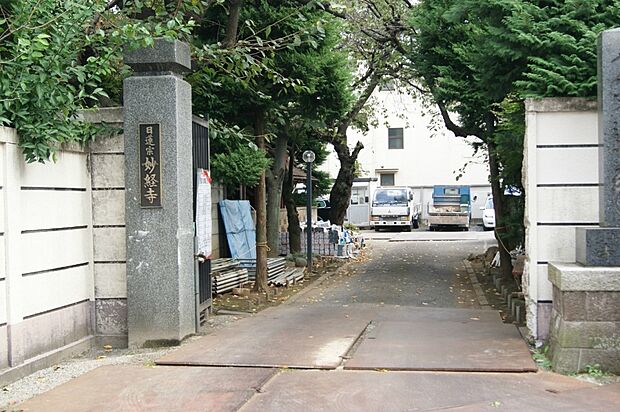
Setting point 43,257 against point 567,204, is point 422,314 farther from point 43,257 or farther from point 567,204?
point 43,257

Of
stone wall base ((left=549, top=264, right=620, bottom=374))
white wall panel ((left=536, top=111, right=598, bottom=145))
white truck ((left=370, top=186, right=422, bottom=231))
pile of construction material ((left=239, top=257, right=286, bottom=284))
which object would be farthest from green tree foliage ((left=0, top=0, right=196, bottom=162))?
white truck ((left=370, top=186, right=422, bottom=231))

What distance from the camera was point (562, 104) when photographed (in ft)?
23.8

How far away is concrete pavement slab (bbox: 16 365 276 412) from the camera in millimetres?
5637

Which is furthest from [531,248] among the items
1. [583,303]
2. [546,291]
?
[583,303]

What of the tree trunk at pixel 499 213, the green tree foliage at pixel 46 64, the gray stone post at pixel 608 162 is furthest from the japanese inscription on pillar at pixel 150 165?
the tree trunk at pixel 499 213

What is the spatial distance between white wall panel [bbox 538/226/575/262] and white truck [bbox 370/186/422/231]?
3174cm

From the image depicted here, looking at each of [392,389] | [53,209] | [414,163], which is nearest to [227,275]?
[53,209]

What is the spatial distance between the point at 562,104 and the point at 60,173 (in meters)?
5.33

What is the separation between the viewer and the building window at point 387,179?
150ft

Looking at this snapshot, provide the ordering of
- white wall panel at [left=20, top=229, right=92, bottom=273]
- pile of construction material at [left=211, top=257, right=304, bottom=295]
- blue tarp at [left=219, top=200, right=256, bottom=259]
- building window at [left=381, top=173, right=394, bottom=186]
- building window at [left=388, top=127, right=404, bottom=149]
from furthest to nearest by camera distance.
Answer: building window at [left=381, top=173, right=394, bottom=186]
building window at [left=388, top=127, right=404, bottom=149]
blue tarp at [left=219, top=200, right=256, bottom=259]
pile of construction material at [left=211, top=257, right=304, bottom=295]
white wall panel at [left=20, top=229, right=92, bottom=273]

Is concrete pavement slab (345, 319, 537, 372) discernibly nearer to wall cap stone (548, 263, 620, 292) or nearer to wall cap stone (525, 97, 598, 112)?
wall cap stone (548, 263, 620, 292)

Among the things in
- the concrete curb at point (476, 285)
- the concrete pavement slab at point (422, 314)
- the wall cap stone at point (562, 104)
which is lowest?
the concrete curb at point (476, 285)

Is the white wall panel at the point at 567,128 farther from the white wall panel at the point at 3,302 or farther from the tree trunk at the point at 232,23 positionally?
the tree trunk at the point at 232,23

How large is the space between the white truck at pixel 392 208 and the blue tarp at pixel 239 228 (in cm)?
2278
